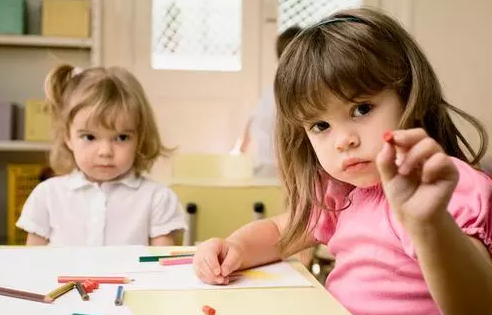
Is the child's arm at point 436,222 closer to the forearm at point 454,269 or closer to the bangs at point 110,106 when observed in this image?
the forearm at point 454,269

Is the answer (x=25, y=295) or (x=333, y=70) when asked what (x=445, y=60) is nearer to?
(x=333, y=70)

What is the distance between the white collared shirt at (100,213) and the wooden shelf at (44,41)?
1329 mm

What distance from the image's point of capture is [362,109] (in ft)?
2.43

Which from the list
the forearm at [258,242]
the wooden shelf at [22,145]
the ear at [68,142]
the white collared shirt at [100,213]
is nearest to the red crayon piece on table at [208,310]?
the forearm at [258,242]

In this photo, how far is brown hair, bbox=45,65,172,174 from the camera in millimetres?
1341

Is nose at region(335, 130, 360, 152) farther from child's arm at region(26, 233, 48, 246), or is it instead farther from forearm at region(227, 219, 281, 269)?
child's arm at region(26, 233, 48, 246)

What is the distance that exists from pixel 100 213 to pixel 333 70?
0.79 metres

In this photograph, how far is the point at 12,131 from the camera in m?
2.56

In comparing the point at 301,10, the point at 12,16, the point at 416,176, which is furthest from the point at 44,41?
the point at 416,176

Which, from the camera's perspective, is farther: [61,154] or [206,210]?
[206,210]

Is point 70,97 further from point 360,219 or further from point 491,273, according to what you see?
point 491,273

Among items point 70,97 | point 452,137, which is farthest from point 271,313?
point 70,97

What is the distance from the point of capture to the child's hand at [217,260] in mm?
774

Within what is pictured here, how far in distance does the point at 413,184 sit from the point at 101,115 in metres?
0.93
